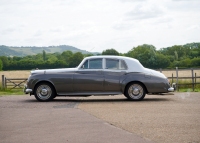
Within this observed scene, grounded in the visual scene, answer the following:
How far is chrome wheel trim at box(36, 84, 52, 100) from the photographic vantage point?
16442 mm

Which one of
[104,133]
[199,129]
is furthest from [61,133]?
[199,129]

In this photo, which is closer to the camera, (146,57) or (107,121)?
(107,121)

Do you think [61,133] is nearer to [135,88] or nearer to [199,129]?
[199,129]

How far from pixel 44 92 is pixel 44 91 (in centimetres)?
4

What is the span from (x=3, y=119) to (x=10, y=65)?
94.4 m

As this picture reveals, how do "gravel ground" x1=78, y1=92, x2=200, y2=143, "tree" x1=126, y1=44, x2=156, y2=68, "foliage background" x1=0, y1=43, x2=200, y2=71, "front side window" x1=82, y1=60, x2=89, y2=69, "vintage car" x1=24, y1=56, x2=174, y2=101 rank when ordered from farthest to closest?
1. "tree" x1=126, y1=44, x2=156, y2=68
2. "foliage background" x1=0, y1=43, x2=200, y2=71
3. "front side window" x1=82, y1=60, x2=89, y2=69
4. "vintage car" x1=24, y1=56, x2=174, y2=101
5. "gravel ground" x1=78, y1=92, x2=200, y2=143

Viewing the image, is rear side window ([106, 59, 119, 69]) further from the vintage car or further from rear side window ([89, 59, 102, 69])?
Result: rear side window ([89, 59, 102, 69])

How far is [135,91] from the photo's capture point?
16281 mm

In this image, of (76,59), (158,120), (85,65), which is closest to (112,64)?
(85,65)

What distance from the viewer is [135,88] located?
53.4 ft

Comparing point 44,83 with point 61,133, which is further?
point 44,83

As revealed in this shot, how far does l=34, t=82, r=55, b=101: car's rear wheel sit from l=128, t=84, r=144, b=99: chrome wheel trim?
2.76m

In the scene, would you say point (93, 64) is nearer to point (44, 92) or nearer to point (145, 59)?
point (44, 92)

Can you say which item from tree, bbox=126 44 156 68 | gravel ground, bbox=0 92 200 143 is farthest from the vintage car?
tree, bbox=126 44 156 68
